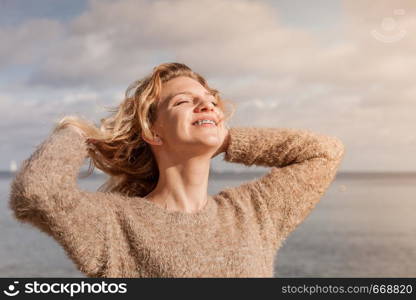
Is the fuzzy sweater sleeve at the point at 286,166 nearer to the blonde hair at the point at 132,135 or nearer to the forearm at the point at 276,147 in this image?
the forearm at the point at 276,147

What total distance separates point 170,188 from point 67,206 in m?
0.50

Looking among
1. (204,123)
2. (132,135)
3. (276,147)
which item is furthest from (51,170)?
(276,147)

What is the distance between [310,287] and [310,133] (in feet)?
2.82

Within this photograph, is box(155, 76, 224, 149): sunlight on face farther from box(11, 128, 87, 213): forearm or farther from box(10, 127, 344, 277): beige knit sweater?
box(11, 128, 87, 213): forearm

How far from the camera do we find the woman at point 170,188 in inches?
89.4

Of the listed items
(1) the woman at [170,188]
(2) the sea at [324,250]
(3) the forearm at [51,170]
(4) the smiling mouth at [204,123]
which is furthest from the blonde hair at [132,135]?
(2) the sea at [324,250]

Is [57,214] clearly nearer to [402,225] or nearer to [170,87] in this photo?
[170,87]

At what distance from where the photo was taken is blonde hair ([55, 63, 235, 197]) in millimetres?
2600

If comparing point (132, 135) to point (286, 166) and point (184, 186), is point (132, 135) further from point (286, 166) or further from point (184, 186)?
point (286, 166)

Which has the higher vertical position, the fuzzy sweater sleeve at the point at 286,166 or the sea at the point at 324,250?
the sea at the point at 324,250

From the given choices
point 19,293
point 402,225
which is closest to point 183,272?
point 19,293

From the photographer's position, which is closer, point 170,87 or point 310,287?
point 170,87

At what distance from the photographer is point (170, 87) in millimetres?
2654

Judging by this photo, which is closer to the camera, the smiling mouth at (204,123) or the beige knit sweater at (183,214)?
the beige knit sweater at (183,214)
